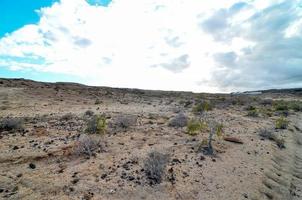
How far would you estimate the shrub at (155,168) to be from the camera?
7.46 metres

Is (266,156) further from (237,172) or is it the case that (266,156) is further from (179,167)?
(179,167)

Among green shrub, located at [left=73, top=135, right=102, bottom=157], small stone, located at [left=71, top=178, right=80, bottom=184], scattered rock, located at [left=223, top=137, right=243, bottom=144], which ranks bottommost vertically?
small stone, located at [left=71, top=178, right=80, bottom=184]

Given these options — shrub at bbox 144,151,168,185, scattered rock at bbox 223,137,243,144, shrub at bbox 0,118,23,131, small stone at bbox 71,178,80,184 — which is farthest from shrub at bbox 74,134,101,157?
scattered rock at bbox 223,137,243,144

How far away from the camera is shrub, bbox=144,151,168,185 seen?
7459 mm

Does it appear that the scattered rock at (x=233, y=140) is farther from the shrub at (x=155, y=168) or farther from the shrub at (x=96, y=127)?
the shrub at (x=96, y=127)

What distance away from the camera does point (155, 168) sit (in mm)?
7672

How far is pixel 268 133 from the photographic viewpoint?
1403 centimetres

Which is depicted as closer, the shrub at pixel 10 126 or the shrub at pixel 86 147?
the shrub at pixel 86 147

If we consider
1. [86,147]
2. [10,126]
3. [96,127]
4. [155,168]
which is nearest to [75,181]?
[155,168]

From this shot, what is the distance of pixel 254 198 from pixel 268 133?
7.59 metres

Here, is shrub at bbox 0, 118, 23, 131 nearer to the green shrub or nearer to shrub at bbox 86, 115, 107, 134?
shrub at bbox 86, 115, 107, 134

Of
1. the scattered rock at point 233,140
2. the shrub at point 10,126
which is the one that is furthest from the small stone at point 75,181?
the scattered rock at point 233,140

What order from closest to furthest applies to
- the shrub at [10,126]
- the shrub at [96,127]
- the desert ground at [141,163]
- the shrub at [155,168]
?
the desert ground at [141,163], the shrub at [155,168], the shrub at [96,127], the shrub at [10,126]

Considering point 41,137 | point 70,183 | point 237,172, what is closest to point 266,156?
point 237,172
